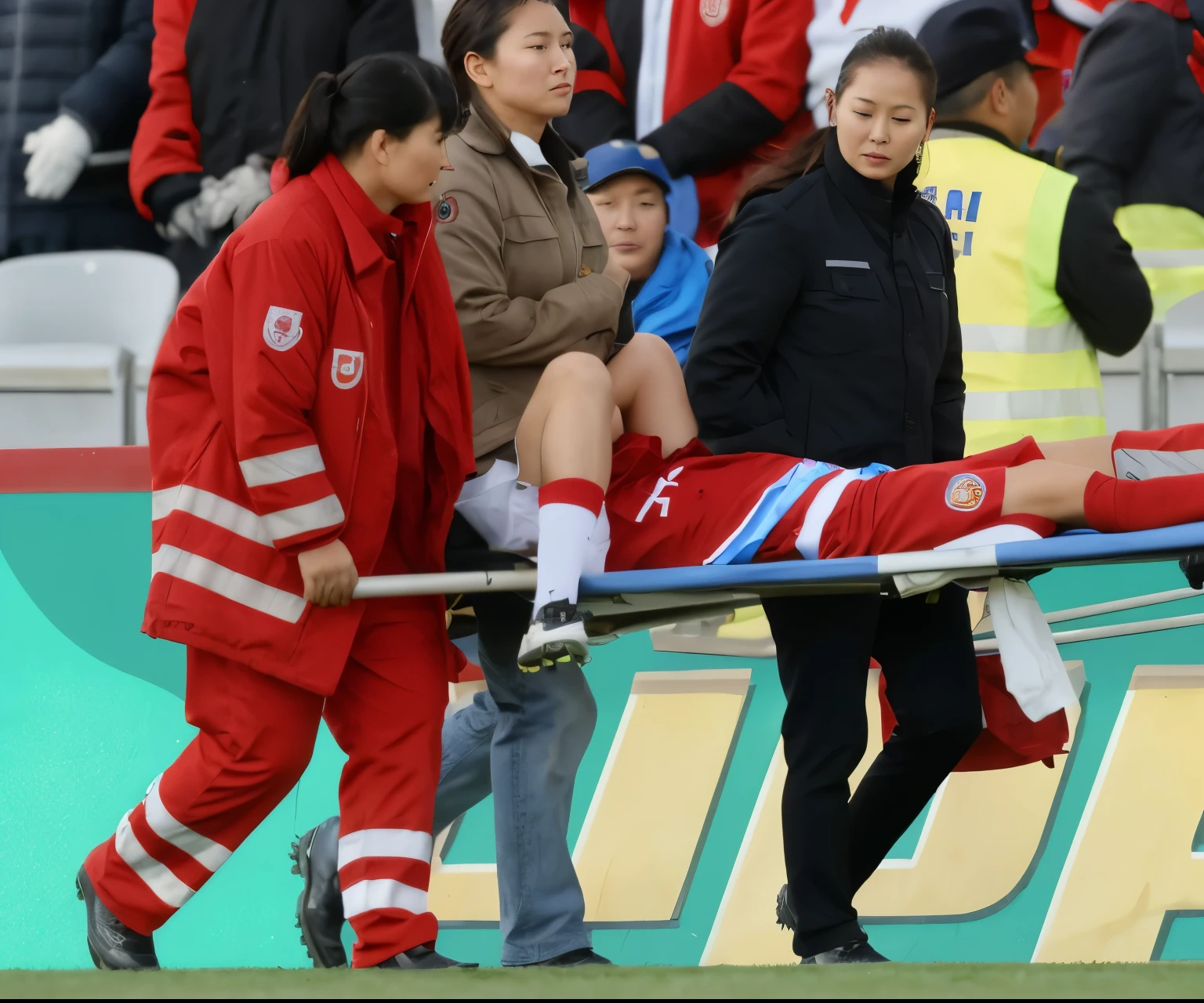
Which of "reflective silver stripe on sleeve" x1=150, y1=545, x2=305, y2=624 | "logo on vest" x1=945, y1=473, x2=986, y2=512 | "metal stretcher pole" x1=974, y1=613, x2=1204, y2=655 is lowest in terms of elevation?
"metal stretcher pole" x1=974, y1=613, x2=1204, y2=655

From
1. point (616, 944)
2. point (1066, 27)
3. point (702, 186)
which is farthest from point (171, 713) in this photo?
point (1066, 27)

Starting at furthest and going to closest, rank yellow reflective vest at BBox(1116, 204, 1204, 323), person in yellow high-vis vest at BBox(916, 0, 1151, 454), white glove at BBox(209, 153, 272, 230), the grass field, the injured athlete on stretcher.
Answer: white glove at BBox(209, 153, 272, 230) → yellow reflective vest at BBox(1116, 204, 1204, 323) → person in yellow high-vis vest at BBox(916, 0, 1151, 454) → the injured athlete on stretcher → the grass field

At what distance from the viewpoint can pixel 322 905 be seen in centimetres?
245

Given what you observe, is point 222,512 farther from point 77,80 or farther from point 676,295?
point 77,80

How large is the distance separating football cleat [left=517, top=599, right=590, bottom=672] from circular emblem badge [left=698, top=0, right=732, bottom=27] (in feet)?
6.95

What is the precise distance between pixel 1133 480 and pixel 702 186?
186 cm

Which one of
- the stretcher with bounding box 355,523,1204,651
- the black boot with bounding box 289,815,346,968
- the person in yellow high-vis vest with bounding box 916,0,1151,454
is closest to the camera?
the stretcher with bounding box 355,523,1204,651

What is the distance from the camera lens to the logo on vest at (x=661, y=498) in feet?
6.98

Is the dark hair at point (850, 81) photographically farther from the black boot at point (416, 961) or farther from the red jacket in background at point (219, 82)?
the red jacket in background at point (219, 82)

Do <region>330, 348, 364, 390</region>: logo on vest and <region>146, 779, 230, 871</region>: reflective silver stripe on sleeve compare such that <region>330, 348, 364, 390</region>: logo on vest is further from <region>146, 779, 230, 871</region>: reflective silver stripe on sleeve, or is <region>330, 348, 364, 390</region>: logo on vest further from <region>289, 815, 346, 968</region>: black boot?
<region>289, 815, 346, 968</region>: black boot

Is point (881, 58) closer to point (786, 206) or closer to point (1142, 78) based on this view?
point (786, 206)

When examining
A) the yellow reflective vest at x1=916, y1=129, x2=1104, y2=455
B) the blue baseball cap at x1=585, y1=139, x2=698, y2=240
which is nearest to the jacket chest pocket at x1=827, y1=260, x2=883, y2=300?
the yellow reflective vest at x1=916, y1=129, x2=1104, y2=455

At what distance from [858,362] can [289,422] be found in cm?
79

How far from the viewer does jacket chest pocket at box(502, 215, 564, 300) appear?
2230mm
